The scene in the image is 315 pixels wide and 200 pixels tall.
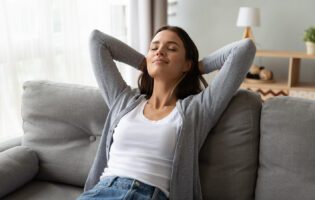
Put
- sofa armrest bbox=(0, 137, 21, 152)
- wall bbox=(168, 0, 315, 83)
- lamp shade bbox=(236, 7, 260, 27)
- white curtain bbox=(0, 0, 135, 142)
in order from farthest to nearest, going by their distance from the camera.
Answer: wall bbox=(168, 0, 315, 83)
lamp shade bbox=(236, 7, 260, 27)
white curtain bbox=(0, 0, 135, 142)
sofa armrest bbox=(0, 137, 21, 152)

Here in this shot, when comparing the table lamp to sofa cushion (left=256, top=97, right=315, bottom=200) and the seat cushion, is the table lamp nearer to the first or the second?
sofa cushion (left=256, top=97, right=315, bottom=200)

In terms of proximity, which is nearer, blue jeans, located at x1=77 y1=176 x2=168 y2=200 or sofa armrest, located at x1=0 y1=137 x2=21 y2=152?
blue jeans, located at x1=77 y1=176 x2=168 y2=200

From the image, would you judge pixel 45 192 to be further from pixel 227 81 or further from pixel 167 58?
pixel 227 81

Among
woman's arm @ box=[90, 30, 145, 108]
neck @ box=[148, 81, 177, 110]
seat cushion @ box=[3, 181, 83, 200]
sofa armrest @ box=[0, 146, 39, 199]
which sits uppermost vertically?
woman's arm @ box=[90, 30, 145, 108]

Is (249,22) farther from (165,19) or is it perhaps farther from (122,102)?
(122,102)

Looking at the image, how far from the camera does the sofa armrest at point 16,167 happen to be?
173 cm

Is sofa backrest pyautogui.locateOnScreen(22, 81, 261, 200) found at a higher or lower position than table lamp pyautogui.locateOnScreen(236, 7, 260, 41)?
lower

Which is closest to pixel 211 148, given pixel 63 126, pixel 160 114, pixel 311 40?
pixel 160 114

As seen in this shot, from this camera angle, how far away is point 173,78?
1.71 metres

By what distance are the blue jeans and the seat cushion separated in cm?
30

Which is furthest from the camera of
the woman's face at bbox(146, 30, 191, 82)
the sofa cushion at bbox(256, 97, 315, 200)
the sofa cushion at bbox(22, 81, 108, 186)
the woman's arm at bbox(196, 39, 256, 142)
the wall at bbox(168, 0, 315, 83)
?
the wall at bbox(168, 0, 315, 83)

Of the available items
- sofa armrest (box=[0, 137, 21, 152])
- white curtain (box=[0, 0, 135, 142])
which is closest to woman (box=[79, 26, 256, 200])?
sofa armrest (box=[0, 137, 21, 152])

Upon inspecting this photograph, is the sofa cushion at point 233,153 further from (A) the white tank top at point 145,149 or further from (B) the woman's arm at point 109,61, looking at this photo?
A: (B) the woman's arm at point 109,61

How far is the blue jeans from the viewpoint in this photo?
57.1 inches
